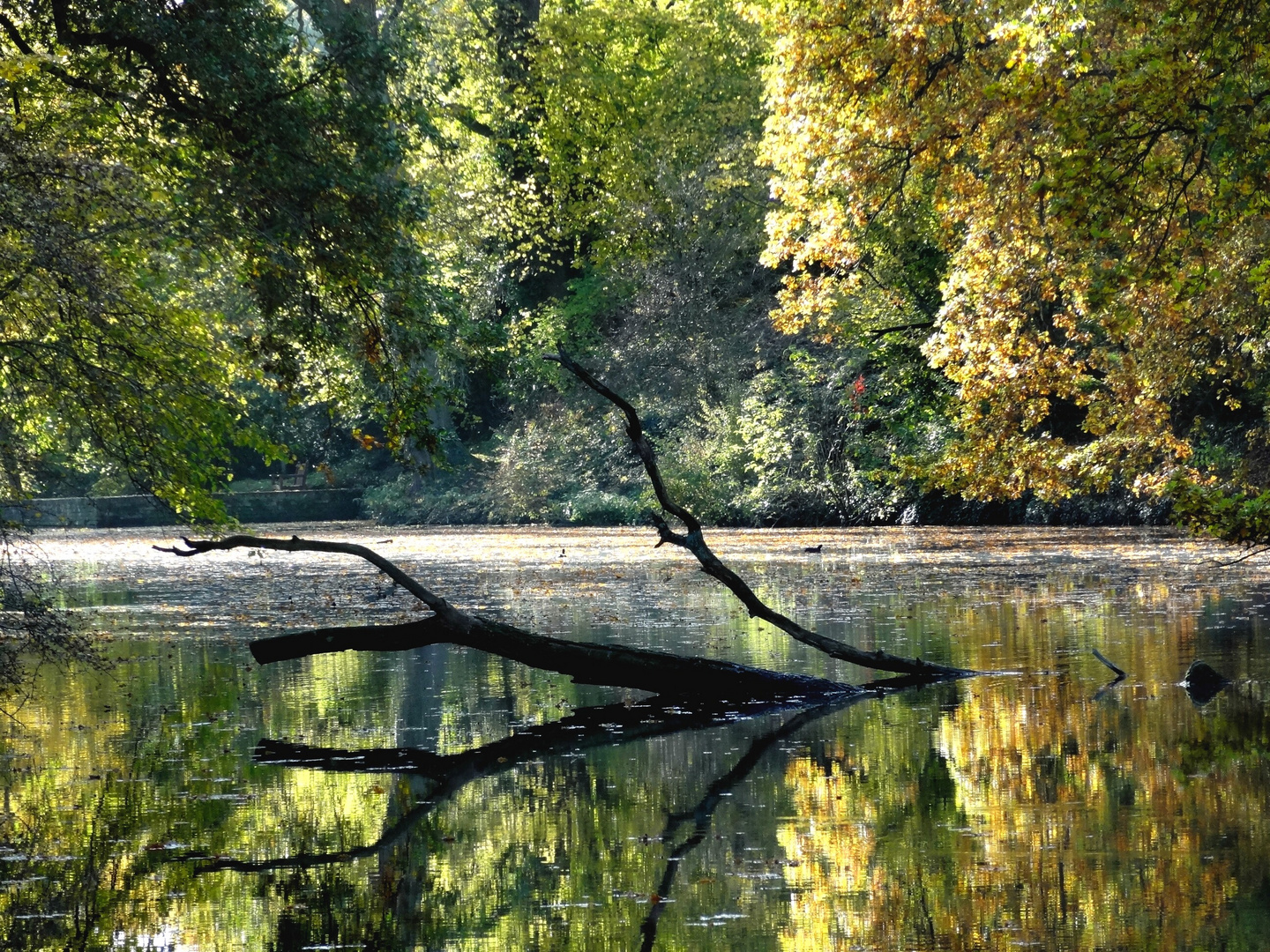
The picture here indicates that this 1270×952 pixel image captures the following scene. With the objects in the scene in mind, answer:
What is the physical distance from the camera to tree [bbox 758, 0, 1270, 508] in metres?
11.8

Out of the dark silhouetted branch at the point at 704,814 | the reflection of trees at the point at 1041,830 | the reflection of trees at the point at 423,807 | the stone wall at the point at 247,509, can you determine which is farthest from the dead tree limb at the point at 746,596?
the stone wall at the point at 247,509

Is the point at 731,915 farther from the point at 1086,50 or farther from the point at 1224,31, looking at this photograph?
the point at 1086,50

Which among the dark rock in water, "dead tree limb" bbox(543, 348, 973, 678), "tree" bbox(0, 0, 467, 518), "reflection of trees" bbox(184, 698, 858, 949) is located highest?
"tree" bbox(0, 0, 467, 518)

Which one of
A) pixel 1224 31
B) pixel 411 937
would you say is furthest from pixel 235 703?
pixel 1224 31

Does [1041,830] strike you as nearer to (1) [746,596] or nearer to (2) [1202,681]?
(2) [1202,681]

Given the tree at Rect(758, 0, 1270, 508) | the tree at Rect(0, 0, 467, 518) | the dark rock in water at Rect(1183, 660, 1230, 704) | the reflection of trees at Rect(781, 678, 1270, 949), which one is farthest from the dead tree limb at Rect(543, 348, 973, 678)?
the tree at Rect(758, 0, 1270, 508)

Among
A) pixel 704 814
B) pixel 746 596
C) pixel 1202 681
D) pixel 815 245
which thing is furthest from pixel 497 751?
pixel 815 245

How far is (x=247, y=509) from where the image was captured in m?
46.8

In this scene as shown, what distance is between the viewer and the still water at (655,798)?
19.8ft

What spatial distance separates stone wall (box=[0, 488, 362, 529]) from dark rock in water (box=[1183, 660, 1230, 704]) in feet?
126

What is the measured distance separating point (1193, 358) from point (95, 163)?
13.9 metres

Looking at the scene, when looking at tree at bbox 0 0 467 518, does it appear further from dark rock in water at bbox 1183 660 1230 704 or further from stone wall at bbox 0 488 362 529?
stone wall at bbox 0 488 362 529

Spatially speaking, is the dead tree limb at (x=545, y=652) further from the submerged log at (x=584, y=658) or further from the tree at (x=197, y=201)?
the tree at (x=197, y=201)

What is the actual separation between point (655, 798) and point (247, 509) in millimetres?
40283
